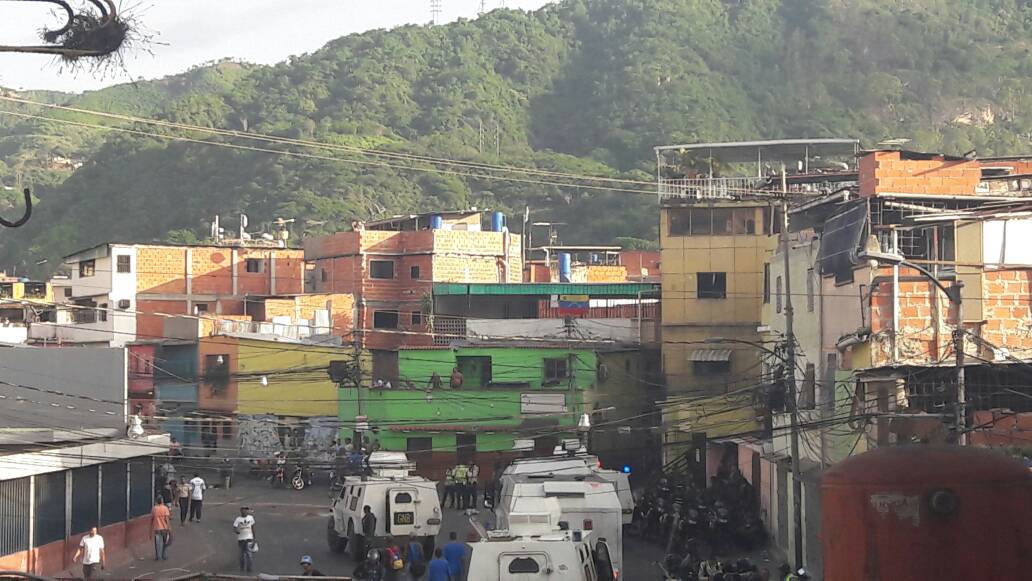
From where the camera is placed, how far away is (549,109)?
131 m

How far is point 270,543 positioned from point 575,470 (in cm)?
701

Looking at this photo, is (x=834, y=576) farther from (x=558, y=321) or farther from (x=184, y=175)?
(x=184, y=175)

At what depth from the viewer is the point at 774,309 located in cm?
3594

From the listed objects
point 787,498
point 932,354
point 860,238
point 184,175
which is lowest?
point 787,498

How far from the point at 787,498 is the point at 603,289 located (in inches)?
1115

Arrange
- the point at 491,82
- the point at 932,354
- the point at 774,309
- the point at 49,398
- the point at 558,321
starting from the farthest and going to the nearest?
the point at 491,82
the point at 558,321
the point at 774,309
the point at 49,398
the point at 932,354

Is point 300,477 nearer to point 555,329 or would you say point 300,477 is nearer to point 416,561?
point 555,329

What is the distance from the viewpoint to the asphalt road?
28.2 m

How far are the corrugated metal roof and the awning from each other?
862 centimetres

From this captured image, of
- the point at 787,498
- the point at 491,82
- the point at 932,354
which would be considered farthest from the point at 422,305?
the point at 491,82

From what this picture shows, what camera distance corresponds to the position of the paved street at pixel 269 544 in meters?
28.2

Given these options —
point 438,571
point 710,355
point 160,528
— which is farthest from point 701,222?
point 438,571

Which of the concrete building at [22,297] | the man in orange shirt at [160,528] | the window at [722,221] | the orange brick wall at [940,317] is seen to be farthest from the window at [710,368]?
the concrete building at [22,297]

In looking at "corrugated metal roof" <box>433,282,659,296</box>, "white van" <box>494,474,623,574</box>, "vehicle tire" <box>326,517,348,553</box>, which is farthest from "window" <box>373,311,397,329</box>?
"white van" <box>494,474,623,574</box>
